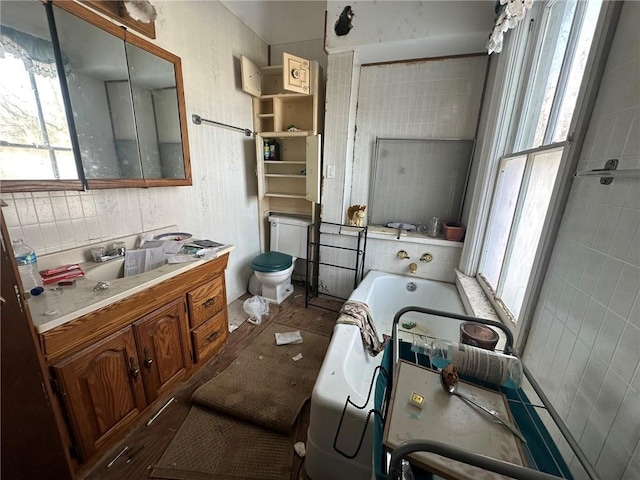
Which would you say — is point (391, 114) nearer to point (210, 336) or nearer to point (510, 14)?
point (510, 14)

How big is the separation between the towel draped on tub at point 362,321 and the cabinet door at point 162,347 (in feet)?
3.12

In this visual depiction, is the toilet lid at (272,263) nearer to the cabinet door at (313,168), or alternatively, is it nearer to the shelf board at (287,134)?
the cabinet door at (313,168)

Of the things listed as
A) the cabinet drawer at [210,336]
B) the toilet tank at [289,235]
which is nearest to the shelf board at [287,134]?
the toilet tank at [289,235]

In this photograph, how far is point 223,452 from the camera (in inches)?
47.6

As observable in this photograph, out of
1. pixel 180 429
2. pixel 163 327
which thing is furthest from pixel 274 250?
pixel 180 429

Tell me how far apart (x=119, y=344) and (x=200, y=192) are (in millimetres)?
1210

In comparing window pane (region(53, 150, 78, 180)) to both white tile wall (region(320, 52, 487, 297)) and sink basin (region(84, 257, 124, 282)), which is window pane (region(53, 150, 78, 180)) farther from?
white tile wall (region(320, 52, 487, 297))

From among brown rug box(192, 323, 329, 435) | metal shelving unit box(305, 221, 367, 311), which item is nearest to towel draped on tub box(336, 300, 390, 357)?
brown rug box(192, 323, 329, 435)

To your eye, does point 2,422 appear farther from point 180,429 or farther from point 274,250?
point 274,250

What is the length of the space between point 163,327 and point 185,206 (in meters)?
0.91

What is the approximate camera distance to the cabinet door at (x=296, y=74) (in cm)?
204

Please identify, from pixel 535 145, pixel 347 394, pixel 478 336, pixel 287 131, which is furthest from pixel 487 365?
pixel 287 131

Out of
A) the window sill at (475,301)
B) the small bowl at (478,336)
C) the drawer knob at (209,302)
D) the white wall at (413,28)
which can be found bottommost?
the drawer knob at (209,302)

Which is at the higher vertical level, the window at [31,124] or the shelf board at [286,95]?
the shelf board at [286,95]
